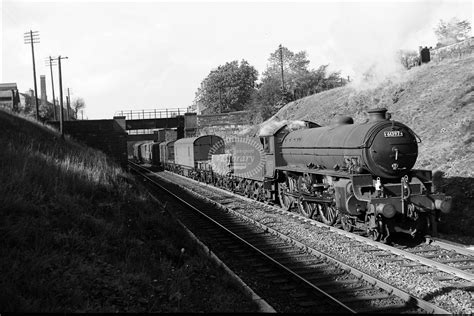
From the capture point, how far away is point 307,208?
13.8 m

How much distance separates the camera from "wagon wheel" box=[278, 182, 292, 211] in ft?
50.1

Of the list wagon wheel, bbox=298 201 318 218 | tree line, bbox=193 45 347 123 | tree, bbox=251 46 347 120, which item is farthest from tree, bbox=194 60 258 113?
wagon wheel, bbox=298 201 318 218

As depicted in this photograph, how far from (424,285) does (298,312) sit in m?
2.40

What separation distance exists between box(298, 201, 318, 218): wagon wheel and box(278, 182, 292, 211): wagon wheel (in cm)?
110

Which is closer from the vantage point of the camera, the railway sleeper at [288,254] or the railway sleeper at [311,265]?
the railway sleeper at [311,265]

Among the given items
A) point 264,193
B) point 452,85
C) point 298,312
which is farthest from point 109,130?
point 298,312

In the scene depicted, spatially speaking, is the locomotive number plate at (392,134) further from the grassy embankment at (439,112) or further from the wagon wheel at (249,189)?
the wagon wheel at (249,189)

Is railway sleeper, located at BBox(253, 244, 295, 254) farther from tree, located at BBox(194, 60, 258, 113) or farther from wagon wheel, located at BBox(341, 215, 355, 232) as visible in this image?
tree, located at BBox(194, 60, 258, 113)

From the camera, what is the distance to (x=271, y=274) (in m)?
8.51

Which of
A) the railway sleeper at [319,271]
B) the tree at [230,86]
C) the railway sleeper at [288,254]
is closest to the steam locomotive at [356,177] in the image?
the railway sleeper at [288,254]

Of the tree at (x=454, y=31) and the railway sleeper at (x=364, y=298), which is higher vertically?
the tree at (x=454, y=31)

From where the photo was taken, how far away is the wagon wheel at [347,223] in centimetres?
1133

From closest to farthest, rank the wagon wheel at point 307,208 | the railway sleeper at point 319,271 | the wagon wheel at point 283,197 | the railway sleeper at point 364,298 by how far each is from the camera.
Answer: the railway sleeper at point 364,298 < the railway sleeper at point 319,271 < the wagon wheel at point 307,208 < the wagon wheel at point 283,197

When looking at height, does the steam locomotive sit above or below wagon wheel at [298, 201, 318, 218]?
above
